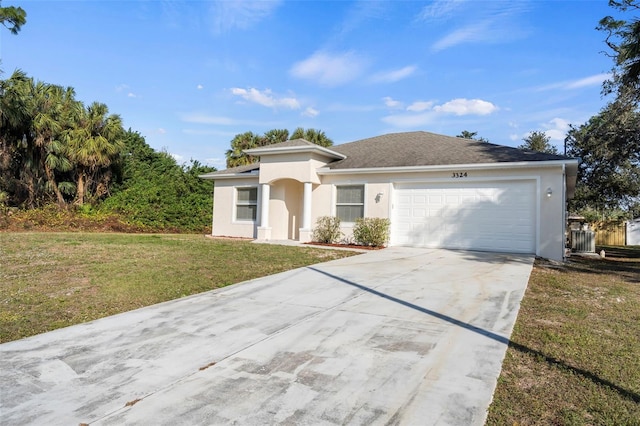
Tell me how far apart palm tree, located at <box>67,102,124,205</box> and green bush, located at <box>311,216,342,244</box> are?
1344cm

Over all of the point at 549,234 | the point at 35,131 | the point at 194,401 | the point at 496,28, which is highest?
the point at 496,28

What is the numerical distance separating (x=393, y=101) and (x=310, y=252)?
1227 cm

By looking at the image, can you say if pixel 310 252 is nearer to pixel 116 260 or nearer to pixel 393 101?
pixel 116 260

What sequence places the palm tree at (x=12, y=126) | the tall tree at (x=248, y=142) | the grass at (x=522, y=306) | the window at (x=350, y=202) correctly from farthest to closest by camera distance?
the tall tree at (x=248, y=142) < the palm tree at (x=12, y=126) < the window at (x=350, y=202) < the grass at (x=522, y=306)

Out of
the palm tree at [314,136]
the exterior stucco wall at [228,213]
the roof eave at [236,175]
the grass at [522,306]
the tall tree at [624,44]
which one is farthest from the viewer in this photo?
the palm tree at [314,136]

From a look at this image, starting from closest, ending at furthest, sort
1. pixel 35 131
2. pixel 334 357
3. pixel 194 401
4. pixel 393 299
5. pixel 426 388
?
pixel 194 401 < pixel 426 388 < pixel 334 357 < pixel 393 299 < pixel 35 131

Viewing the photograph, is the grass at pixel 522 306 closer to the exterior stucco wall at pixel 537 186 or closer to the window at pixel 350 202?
the exterior stucco wall at pixel 537 186

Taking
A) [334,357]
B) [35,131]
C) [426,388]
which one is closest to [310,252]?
[334,357]

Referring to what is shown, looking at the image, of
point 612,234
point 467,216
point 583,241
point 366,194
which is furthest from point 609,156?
point 612,234

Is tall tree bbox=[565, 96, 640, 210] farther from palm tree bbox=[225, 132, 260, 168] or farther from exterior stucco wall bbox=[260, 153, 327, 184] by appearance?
palm tree bbox=[225, 132, 260, 168]

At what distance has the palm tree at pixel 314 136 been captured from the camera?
24.6 metres

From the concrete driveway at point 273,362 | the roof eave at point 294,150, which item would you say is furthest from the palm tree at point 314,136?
the concrete driveway at point 273,362

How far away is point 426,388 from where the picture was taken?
10.4 feet

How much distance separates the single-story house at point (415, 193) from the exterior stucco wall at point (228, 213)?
0.14 feet
